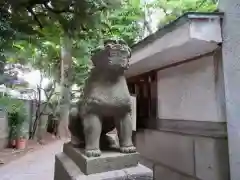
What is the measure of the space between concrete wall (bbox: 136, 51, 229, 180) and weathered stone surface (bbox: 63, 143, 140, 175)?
0.89 metres

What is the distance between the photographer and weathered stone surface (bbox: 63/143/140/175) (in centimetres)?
178

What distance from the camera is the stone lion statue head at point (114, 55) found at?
1.88 metres

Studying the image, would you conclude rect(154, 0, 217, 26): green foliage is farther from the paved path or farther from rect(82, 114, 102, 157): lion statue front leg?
the paved path

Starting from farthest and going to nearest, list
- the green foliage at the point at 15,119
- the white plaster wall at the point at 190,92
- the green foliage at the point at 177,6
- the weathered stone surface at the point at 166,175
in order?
the green foliage at the point at 15,119 → the green foliage at the point at 177,6 → the weathered stone surface at the point at 166,175 → the white plaster wall at the point at 190,92

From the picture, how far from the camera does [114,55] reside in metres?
1.88

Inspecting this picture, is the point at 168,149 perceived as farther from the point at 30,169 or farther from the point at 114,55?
the point at 30,169

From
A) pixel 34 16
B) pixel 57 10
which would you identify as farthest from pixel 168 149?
pixel 34 16

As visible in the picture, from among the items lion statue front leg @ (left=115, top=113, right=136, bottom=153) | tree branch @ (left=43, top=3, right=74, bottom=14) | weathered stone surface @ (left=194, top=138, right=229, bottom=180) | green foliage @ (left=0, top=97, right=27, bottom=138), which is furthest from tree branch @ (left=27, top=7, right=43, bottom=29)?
green foliage @ (left=0, top=97, right=27, bottom=138)

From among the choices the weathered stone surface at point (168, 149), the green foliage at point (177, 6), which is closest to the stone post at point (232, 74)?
the weathered stone surface at point (168, 149)

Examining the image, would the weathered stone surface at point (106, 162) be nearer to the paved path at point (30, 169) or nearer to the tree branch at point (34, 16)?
the tree branch at point (34, 16)

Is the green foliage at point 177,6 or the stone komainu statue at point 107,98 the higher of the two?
the green foliage at point 177,6

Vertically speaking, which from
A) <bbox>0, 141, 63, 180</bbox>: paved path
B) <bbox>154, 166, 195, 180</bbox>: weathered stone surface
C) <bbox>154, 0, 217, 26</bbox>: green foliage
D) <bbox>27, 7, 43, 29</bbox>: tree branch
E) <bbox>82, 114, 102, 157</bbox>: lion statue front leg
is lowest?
<bbox>0, 141, 63, 180</bbox>: paved path

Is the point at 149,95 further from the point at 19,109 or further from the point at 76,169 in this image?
the point at 19,109

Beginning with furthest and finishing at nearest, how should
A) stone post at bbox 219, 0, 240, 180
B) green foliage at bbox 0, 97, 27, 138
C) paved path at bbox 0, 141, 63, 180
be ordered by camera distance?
1. green foliage at bbox 0, 97, 27, 138
2. paved path at bbox 0, 141, 63, 180
3. stone post at bbox 219, 0, 240, 180
